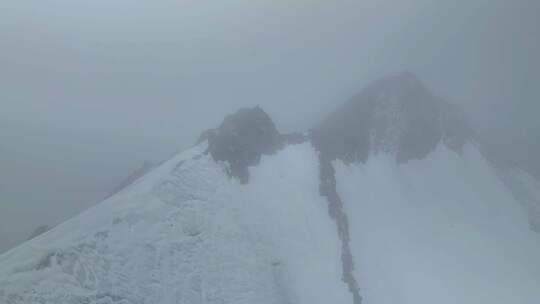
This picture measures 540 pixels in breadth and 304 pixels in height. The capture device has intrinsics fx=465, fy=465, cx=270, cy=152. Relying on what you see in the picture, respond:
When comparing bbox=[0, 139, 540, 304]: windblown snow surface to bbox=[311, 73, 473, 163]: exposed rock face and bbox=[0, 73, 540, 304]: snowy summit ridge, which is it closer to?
bbox=[0, 73, 540, 304]: snowy summit ridge

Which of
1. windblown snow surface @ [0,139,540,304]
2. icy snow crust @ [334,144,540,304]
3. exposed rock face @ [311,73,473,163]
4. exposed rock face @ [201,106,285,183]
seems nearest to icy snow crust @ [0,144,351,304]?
windblown snow surface @ [0,139,540,304]

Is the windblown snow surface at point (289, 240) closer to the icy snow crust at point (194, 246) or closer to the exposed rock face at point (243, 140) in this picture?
the icy snow crust at point (194, 246)

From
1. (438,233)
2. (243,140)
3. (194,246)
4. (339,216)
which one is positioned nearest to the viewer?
(194,246)

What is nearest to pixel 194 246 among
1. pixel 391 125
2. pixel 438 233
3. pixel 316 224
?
pixel 316 224

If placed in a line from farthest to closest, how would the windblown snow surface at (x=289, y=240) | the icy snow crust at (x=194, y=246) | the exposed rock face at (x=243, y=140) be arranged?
the exposed rock face at (x=243, y=140) → the windblown snow surface at (x=289, y=240) → the icy snow crust at (x=194, y=246)

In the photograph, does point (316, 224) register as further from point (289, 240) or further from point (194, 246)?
point (194, 246)

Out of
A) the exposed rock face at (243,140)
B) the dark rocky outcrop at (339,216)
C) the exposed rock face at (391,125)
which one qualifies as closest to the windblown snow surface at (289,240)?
the dark rocky outcrop at (339,216)
